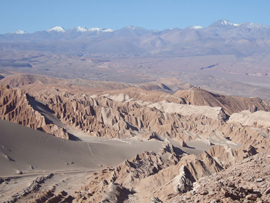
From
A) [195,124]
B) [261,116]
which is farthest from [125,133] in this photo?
[261,116]

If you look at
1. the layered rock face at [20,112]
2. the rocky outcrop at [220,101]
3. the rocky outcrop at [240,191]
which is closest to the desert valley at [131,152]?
the rocky outcrop at [240,191]

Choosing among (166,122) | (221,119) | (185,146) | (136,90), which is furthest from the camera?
(136,90)

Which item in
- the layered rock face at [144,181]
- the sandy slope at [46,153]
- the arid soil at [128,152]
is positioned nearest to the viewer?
the arid soil at [128,152]

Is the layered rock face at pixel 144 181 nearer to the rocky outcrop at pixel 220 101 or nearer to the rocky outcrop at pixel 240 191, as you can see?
the rocky outcrop at pixel 240 191

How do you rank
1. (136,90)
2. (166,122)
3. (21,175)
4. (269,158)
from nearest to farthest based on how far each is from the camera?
1. (269,158)
2. (21,175)
3. (166,122)
4. (136,90)

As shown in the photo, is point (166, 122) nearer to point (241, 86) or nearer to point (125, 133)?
point (125, 133)

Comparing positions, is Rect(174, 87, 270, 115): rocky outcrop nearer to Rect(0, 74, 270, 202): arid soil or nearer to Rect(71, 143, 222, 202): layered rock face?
Rect(0, 74, 270, 202): arid soil

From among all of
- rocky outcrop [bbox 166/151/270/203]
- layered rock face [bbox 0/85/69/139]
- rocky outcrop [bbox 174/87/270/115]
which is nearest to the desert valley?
rocky outcrop [bbox 166/151/270/203]

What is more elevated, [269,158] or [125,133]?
[269,158]
